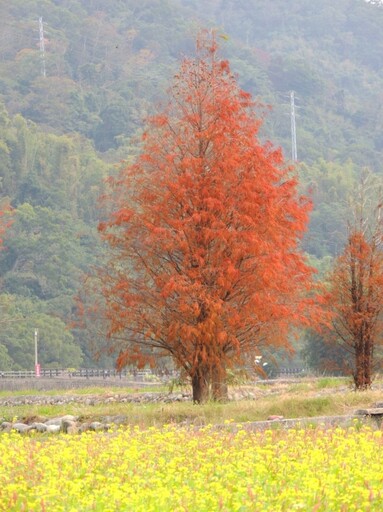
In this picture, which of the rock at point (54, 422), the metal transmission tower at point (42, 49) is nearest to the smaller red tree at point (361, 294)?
the rock at point (54, 422)

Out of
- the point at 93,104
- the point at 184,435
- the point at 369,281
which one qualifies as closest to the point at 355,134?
the point at 93,104

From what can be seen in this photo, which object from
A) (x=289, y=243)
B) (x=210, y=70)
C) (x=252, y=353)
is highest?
(x=210, y=70)

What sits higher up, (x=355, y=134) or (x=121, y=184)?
(x=355, y=134)

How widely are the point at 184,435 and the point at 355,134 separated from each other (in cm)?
15204

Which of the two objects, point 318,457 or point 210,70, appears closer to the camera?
point 318,457

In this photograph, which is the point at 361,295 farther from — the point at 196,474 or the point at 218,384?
the point at 196,474

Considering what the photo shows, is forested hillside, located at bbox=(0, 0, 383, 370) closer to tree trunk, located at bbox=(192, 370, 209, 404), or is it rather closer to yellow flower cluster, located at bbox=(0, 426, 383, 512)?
tree trunk, located at bbox=(192, 370, 209, 404)

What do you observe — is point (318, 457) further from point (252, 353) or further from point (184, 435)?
point (252, 353)

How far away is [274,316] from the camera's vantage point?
24500 mm

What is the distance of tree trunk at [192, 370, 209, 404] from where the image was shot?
25.0 m

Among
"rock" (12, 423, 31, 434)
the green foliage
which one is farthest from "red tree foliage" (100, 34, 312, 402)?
the green foliage

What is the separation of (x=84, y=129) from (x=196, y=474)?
129 metres

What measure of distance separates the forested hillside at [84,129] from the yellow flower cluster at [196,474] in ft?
132

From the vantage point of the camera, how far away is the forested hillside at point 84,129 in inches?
3337
